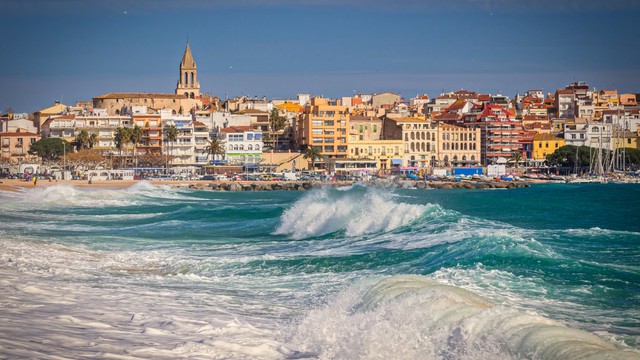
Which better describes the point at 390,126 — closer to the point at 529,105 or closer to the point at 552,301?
the point at 529,105

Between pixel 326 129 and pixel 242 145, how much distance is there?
29.2 ft

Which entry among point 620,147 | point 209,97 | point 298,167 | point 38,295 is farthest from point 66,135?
point 38,295

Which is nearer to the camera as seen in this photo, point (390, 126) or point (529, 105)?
point (390, 126)

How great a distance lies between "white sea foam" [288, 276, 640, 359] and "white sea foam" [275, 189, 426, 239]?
13.9 meters

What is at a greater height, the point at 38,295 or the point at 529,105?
the point at 529,105

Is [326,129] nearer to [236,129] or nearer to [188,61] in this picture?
[236,129]

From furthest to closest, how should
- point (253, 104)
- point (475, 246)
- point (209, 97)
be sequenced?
point (209, 97) < point (253, 104) < point (475, 246)

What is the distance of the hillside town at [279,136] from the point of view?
85000 mm

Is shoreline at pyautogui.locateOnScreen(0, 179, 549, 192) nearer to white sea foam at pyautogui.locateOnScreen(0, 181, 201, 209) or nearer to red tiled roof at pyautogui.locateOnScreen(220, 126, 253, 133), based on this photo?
white sea foam at pyautogui.locateOnScreen(0, 181, 201, 209)

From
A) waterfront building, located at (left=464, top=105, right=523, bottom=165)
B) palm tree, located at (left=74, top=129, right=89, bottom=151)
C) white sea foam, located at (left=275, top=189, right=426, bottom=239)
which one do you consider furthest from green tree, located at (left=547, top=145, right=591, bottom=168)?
white sea foam, located at (left=275, top=189, right=426, bottom=239)

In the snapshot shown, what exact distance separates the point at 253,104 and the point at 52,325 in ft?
313

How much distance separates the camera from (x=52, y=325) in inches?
421

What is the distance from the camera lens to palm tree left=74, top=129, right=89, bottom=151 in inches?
3349

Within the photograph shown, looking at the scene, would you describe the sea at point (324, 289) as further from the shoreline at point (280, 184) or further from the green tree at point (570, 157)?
the green tree at point (570, 157)
